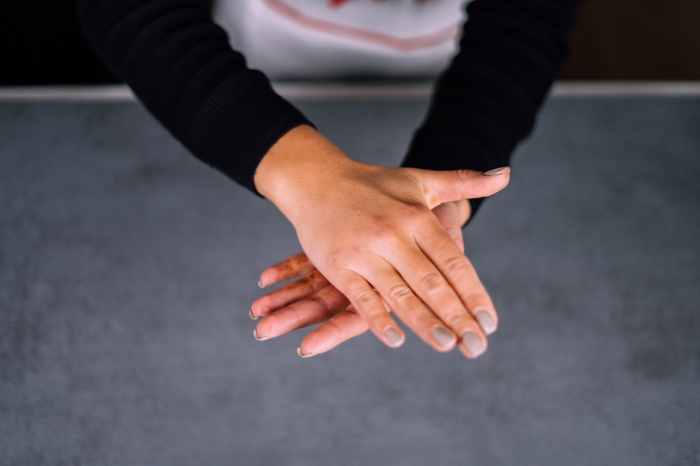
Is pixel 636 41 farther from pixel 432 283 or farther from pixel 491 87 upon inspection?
pixel 432 283

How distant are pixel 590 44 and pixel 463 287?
1074mm

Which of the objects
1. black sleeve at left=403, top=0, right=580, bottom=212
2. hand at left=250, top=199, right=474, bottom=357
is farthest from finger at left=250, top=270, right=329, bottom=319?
black sleeve at left=403, top=0, right=580, bottom=212

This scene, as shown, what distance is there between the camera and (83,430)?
573mm

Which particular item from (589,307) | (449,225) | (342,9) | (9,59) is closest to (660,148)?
(589,307)

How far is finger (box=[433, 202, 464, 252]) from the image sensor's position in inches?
22.7

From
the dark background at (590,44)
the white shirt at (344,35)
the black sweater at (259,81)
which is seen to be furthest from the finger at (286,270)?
the dark background at (590,44)

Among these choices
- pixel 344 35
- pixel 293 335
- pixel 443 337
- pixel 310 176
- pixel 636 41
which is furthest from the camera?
pixel 636 41

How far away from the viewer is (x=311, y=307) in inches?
19.9

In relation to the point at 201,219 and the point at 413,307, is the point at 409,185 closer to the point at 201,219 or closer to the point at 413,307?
the point at 413,307

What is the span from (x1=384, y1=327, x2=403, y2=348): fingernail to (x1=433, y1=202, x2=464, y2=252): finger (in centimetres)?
19

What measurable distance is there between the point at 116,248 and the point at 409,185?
436mm

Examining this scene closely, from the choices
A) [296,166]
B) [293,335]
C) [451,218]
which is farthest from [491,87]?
[293,335]

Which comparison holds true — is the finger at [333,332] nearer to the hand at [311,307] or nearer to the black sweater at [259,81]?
the hand at [311,307]

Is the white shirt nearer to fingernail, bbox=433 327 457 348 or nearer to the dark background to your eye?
the dark background
